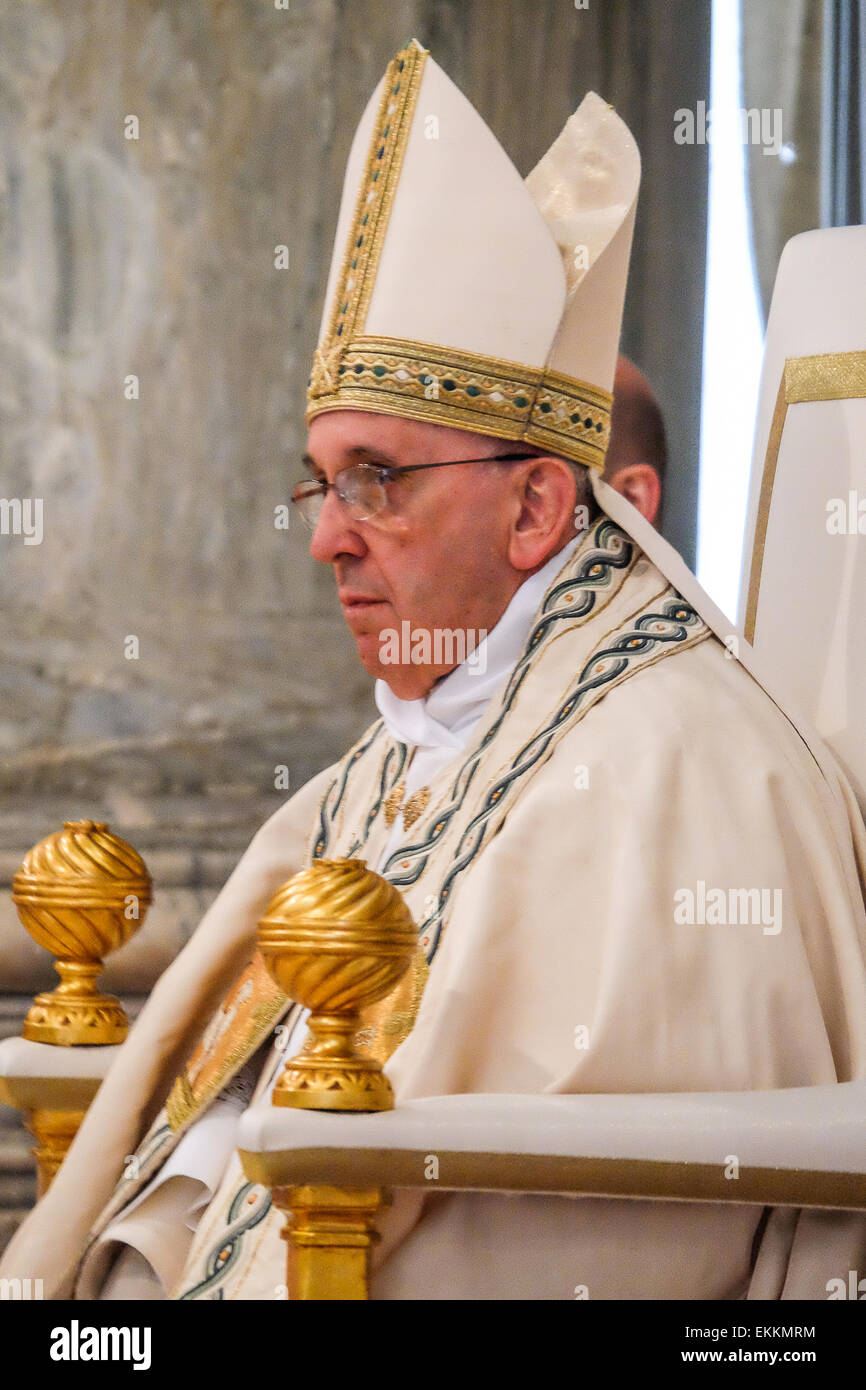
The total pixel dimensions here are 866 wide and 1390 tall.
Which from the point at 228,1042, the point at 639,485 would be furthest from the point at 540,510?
the point at 639,485

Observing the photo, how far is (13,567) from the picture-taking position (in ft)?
12.0

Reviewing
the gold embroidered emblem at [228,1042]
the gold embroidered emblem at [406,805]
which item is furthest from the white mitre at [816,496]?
the gold embroidered emblem at [228,1042]

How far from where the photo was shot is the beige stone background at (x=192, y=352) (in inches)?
143

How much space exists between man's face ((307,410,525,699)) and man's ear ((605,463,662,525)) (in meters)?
1.12

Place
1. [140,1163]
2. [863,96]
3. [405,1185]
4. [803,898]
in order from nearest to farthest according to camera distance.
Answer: [405,1185] < [803,898] < [140,1163] < [863,96]

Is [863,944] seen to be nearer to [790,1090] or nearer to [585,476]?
[790,1090]

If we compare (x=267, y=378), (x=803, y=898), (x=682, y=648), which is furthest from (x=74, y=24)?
(x=803, y=898)

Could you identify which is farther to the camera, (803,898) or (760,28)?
(760,28)

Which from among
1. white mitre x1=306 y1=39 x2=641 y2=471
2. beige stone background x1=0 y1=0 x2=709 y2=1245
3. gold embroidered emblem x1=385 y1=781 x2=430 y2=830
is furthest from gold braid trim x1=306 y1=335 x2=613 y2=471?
beige stone background x1=0 y1=0 x2=709 y2=1245

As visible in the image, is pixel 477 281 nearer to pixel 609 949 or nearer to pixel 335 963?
pixel 609 949

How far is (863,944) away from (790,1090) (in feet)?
0.88

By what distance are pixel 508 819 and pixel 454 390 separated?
553 millimetres

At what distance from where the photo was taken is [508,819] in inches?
74.3

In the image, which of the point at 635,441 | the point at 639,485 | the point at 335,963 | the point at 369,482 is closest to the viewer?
the point at 335,963
